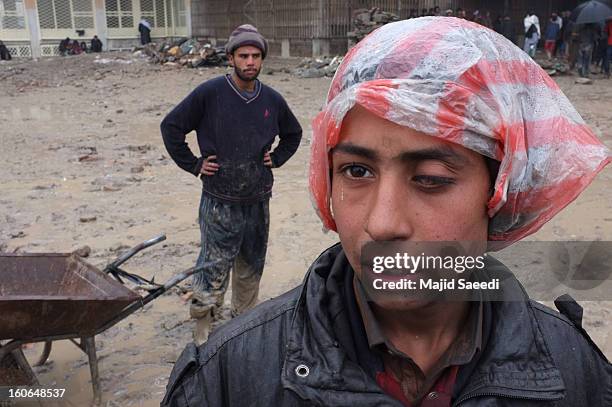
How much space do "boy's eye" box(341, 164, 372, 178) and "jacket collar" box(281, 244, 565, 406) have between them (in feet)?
0.82

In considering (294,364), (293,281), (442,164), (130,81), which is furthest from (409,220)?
(130,81)

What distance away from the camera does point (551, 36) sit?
18.2 m

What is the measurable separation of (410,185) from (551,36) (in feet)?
63.6

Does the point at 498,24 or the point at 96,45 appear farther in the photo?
the point at 96,45

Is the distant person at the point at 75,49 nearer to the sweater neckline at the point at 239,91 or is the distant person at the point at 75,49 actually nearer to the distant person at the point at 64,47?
the distant person at the point at 64,47

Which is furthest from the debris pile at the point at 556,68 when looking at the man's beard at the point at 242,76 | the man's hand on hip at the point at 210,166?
the man's hand on hip at the point at 210,166

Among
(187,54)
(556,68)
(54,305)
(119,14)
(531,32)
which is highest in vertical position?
(119,14)

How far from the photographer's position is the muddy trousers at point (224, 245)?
370cm

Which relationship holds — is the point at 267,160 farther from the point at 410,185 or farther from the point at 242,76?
the point at 410,185

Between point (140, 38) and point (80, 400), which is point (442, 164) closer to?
point (80, 400)

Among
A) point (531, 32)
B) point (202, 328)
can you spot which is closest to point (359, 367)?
point (202, 328)

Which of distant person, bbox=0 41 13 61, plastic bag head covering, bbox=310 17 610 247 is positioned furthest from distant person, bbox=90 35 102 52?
plastic bag head covering, bbox=310 17 610 247

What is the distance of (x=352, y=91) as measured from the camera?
113 cm

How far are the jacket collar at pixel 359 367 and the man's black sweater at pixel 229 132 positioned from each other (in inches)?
97.5
